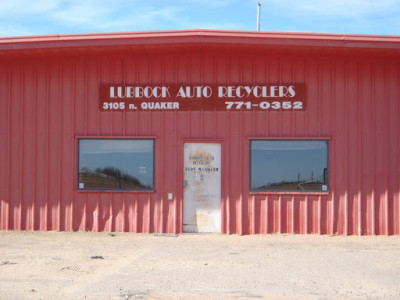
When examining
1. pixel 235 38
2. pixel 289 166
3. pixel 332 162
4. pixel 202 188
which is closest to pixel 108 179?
pixel 202 188

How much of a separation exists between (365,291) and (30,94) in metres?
9.02

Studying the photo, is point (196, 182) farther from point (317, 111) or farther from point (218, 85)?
point (317, 111)

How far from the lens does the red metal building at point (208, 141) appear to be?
41.0 feet

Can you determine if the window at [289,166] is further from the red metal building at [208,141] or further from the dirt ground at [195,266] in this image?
the dirt ground at [195,266]

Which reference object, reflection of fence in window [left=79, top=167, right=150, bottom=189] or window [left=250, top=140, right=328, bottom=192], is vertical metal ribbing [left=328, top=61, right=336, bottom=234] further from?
reflection of fence in window [left=79, top=167, right=150, bottom=189]

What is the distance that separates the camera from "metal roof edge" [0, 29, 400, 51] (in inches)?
460

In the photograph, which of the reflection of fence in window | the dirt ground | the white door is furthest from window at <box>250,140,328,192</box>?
the reflection of fence in window

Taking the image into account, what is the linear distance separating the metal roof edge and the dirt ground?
414 cm

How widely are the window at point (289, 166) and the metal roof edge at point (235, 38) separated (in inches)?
88.3

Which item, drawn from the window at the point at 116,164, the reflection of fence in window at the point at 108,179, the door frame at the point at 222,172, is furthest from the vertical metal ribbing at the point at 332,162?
the reflection of fence in window at the point at 108,179

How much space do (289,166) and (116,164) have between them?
12.9ft

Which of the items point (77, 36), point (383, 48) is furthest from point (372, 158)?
point (77, 36)

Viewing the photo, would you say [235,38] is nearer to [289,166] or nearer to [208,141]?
[208,141]

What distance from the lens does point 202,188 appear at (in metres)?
12.6
